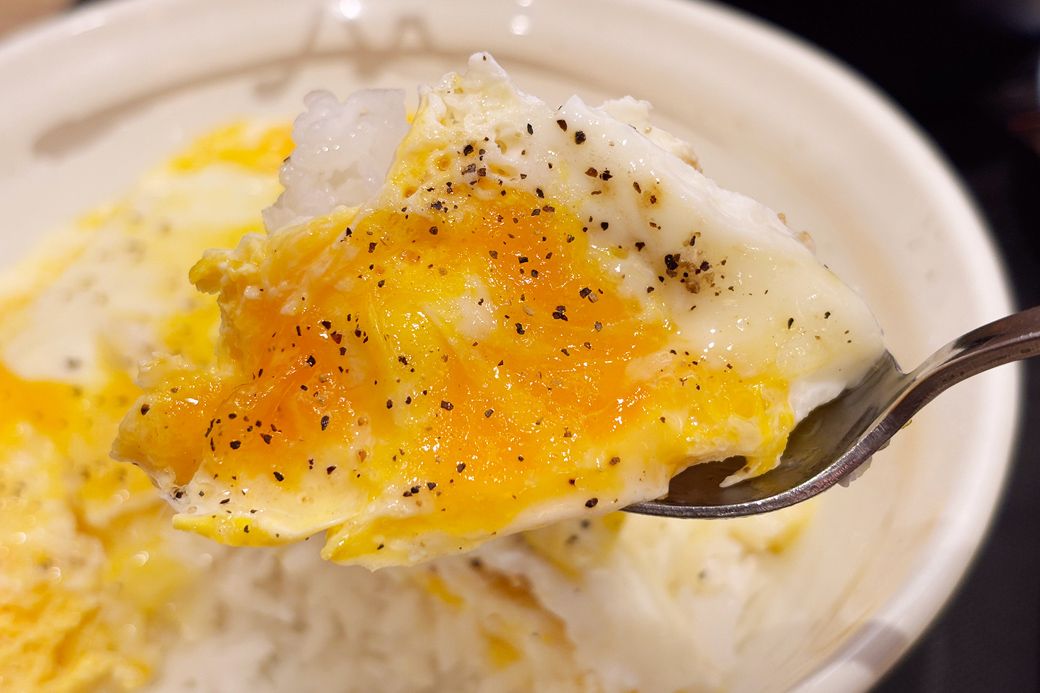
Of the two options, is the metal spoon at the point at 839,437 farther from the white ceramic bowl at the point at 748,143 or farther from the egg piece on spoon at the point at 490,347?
the white ceramic bowl at the point at 748,143

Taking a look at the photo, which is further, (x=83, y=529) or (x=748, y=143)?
(x=748, y=143)

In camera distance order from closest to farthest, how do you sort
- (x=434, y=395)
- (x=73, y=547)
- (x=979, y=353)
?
(x=434, y=395) < (x=979, y=353) < (x=73, y=547)

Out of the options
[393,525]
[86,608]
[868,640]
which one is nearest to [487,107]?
[393,525]

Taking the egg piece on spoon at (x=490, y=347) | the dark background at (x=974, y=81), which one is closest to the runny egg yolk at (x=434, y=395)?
the egg piece on spoon at (x=490, y=347)

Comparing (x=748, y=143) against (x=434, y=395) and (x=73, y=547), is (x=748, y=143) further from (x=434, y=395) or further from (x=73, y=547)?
(x=73, y=547)

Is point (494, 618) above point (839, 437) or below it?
below

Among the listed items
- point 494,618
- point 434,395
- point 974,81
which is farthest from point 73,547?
point 974,81

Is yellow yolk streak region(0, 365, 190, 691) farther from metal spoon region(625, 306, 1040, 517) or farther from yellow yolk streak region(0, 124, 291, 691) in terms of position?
metal spoon region(625, 306, 1040, 517)
